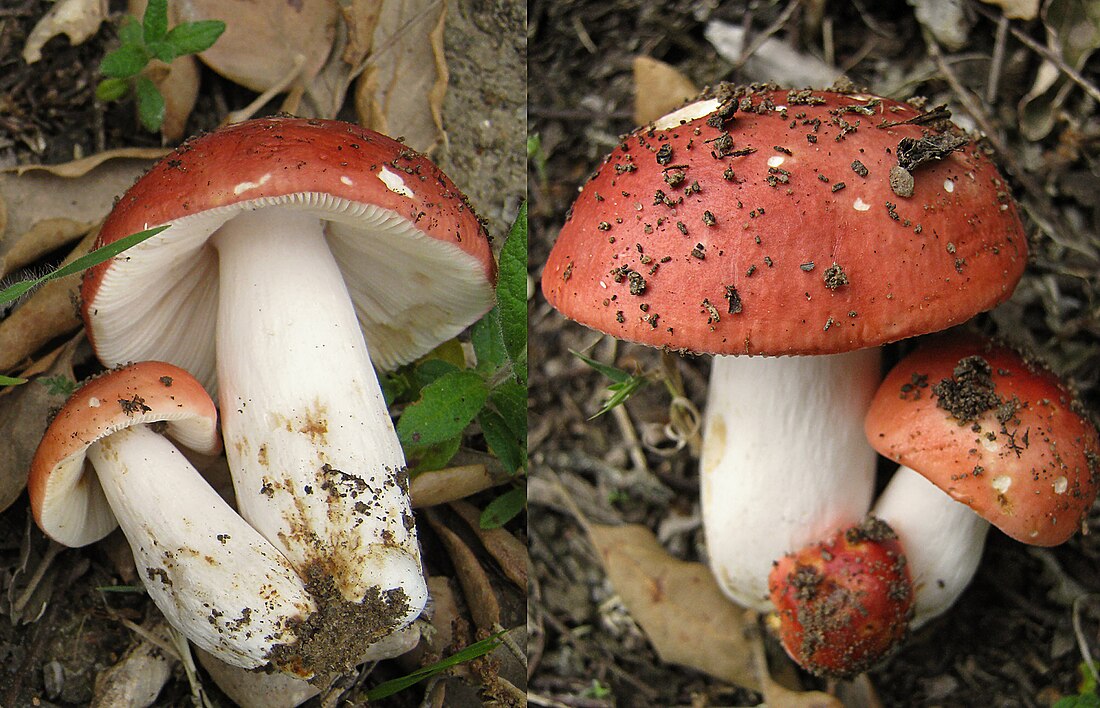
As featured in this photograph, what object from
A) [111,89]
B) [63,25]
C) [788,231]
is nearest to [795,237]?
[788,231]

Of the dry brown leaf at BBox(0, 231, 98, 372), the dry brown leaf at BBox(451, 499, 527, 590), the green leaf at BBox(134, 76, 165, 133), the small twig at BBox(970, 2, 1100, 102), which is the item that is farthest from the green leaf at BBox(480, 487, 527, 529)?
the small twig at BBox(970, 2, 1100, 102)

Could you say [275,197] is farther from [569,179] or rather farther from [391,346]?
[569,179]

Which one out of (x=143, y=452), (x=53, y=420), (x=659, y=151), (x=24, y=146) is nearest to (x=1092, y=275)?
(x=659, y=151)

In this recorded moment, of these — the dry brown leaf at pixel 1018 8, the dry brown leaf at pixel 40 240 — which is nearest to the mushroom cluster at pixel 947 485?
the dry brown leaf at pixel 1018 8

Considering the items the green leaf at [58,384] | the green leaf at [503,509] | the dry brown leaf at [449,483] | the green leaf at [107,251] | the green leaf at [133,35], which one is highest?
the green leaf at [133,35]

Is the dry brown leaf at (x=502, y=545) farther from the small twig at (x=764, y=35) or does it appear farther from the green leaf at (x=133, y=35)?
the small twig at (x=764, y=35)

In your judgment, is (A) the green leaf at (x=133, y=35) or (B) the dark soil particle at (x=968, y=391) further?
(A) the green leaf at (x=133, y=35)

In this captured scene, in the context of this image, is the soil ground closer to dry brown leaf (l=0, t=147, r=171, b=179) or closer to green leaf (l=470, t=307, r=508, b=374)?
green leaf (l=470, t=307, r=508, b=374)
